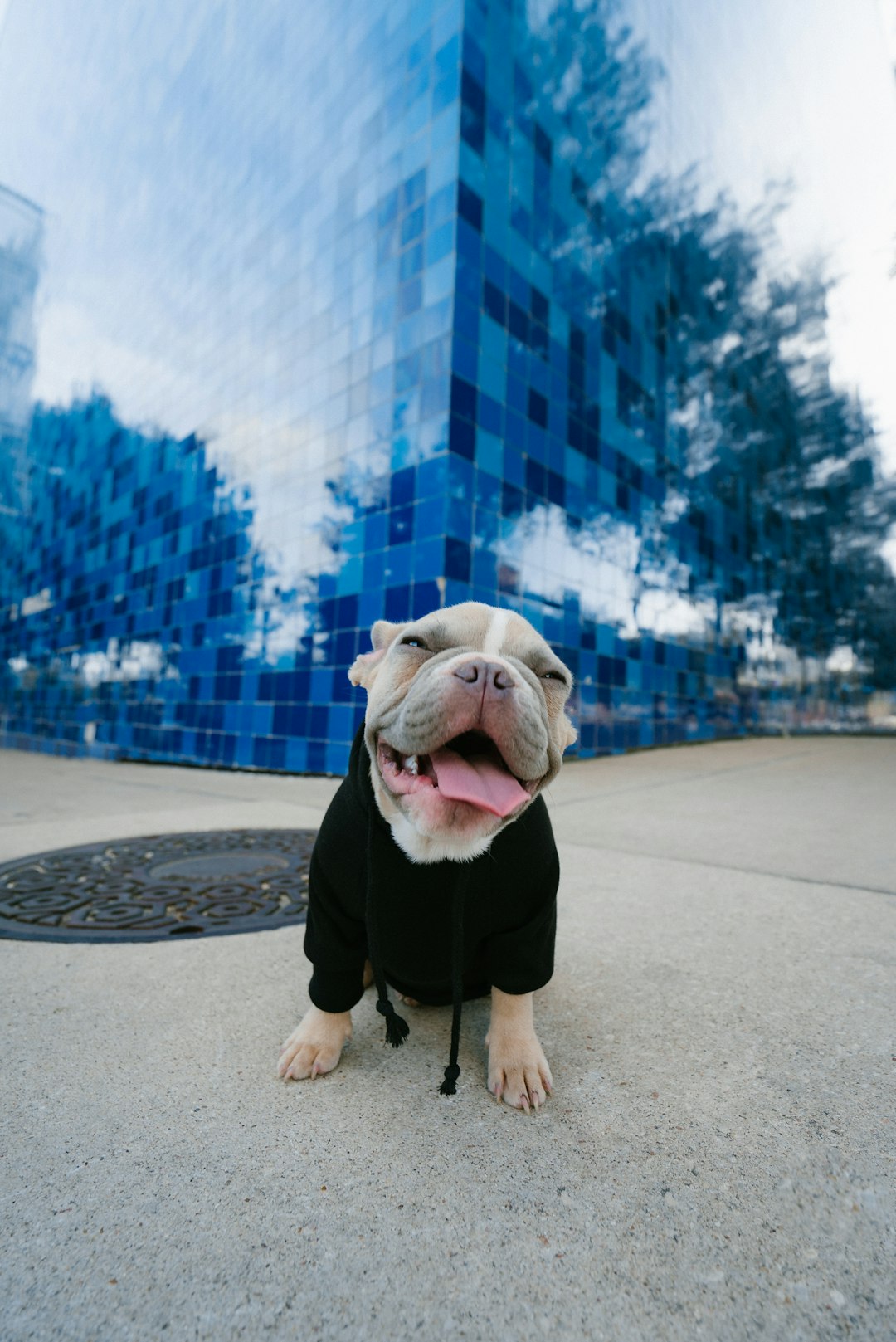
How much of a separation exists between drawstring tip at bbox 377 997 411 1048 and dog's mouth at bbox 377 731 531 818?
1.74 feet

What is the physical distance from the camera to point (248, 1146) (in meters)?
1.21

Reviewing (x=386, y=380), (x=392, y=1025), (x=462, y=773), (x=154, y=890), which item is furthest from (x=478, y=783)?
(x=386, y=380)

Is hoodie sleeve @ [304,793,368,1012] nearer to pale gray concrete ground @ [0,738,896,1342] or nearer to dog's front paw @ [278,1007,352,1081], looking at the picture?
dog's front paw @ [278,1007,352,1081]

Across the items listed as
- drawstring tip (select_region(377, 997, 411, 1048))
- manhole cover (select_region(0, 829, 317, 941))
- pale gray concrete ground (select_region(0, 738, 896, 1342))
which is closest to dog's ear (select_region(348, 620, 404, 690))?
drawstring tip (select_region(377, 997, 411, 1048))

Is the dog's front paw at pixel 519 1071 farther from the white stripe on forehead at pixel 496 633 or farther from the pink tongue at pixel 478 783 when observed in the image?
the white stripe on forehead at pixel 496 633

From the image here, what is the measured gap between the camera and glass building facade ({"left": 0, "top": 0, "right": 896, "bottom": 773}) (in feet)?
25.1

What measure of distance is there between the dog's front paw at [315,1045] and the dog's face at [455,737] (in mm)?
483

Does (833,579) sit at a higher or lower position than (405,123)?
lower

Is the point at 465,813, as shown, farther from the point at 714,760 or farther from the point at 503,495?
the point at 714,760

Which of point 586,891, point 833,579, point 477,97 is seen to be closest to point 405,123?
point 477,97

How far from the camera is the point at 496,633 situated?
1708mm

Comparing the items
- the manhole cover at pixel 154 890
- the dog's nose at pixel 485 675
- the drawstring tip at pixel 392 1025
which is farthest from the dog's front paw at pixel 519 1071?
the manhole cover at pixel 154 890

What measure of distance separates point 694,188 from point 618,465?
25.5 ft

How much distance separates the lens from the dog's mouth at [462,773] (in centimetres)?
138
